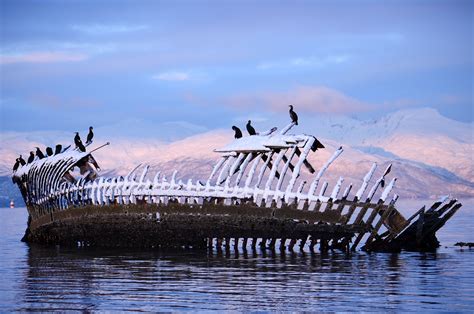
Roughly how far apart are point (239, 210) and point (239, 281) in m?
10.1

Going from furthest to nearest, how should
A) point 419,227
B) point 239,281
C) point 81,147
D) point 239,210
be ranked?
point 81,147 → point 419,227 → point 239,210 → point 239,281

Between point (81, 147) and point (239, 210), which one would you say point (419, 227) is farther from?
point (81, 147)

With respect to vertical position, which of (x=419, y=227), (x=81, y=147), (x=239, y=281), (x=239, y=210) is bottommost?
(x=239, y=281)

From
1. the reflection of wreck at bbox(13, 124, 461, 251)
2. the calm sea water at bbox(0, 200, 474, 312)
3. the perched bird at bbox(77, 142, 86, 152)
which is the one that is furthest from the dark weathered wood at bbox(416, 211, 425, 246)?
the perched bird at bbox(77, 142, 86, 152)

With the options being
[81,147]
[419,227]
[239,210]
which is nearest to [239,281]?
[239,210]

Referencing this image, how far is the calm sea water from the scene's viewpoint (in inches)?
870

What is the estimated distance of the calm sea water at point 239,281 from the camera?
2211cm

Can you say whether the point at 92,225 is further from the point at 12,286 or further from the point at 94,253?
the point at 12,286

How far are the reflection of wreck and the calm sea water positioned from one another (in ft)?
2.99

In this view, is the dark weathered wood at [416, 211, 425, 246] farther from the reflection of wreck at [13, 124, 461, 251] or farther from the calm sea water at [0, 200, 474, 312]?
the calm sea water at [0, 200, 474, 312]

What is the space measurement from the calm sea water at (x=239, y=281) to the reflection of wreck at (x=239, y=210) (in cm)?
91

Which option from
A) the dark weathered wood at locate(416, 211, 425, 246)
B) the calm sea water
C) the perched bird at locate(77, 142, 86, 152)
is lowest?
the calm sea water

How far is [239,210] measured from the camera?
3656cm

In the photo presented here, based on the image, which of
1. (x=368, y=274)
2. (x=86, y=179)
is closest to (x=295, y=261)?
(x=368, y=274)
